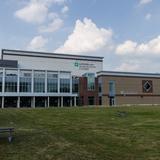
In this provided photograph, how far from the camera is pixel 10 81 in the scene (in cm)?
9188

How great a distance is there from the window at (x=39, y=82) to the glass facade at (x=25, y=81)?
1878 mm

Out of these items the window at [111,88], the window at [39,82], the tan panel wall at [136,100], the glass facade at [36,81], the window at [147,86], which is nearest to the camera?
the glass facade at [36,81]

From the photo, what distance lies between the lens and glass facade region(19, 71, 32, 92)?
93.3 meters

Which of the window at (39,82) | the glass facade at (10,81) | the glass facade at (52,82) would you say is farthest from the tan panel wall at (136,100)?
the glass facade at (10,81)

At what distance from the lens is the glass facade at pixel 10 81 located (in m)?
91.4

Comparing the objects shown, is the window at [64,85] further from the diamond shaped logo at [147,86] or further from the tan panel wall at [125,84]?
the diamond shaped logo at [147,86]

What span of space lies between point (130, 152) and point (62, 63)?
3946 inches

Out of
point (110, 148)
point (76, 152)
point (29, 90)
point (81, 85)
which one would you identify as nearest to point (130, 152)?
point (110, 148)

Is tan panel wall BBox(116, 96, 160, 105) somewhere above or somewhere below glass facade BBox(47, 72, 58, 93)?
below

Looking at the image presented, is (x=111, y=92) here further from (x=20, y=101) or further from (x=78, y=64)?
(x=20, y=101)

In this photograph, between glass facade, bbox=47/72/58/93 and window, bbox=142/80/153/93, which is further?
window, bbox=142/80/153/93

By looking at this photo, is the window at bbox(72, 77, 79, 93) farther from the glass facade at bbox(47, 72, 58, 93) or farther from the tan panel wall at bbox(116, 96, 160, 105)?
the tan panel wall at bbox(116, 96, 160, 105)

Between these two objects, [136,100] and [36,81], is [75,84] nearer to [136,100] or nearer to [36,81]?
[36,81]

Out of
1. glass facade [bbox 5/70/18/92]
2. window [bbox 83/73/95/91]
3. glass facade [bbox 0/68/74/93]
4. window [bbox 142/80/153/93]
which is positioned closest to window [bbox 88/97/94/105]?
window [bbox 83/73/95/91]
